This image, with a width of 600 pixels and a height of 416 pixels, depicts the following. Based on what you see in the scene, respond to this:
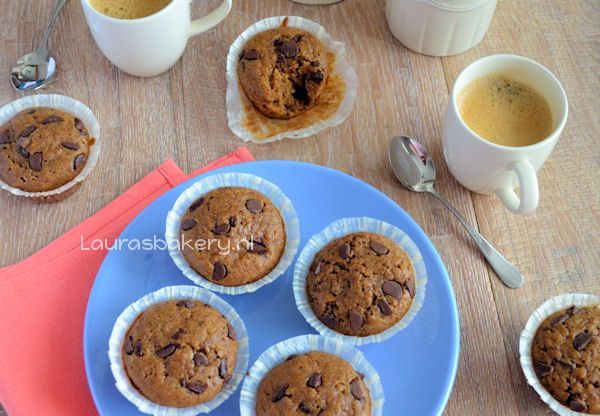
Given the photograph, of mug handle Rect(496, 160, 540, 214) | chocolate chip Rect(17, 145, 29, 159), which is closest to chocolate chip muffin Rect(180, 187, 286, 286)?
chocolate chip Rect(17, 145, 29, 159)

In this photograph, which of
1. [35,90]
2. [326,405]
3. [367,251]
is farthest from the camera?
[35,90]

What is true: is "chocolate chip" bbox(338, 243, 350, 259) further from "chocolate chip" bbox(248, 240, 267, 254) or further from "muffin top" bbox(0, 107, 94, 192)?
"muffin top" bbox(0, 107, 94, 192)

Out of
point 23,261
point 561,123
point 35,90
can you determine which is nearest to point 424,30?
point 561,123

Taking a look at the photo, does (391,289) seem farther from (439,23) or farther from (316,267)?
(439,23)

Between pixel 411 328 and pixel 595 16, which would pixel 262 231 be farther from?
pixel 595 16

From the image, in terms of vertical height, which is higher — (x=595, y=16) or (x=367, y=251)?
(x=595, y=16)

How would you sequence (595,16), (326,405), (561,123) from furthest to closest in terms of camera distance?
(595,16), (561,123), (326,405)

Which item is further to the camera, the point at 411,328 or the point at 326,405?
the point at 411,328

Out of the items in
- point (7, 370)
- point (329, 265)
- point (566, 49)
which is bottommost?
point (7, 370)
